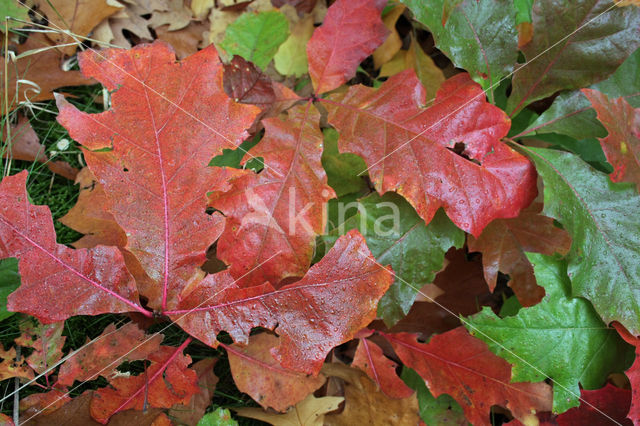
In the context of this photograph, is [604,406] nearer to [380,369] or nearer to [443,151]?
[380,369]

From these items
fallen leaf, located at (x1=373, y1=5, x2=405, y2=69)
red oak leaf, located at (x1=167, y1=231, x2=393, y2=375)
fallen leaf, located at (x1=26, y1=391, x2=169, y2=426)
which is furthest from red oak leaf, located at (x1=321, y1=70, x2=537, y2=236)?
fallen leaf, located at (x1=26, y1=391, x2=169, y2=426)

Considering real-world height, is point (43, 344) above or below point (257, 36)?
below

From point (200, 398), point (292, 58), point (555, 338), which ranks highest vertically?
point (292, 58)

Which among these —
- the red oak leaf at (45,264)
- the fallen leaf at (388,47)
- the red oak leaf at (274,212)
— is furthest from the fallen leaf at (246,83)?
the red oak leaf at (45,264)

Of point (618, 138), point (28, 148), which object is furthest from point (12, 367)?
point (618, 138)

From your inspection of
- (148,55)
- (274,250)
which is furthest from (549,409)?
(148,55)

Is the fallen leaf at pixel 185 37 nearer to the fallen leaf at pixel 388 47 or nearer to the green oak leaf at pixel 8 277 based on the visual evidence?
the fallen leaf at pixel 388 47
